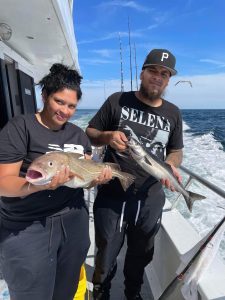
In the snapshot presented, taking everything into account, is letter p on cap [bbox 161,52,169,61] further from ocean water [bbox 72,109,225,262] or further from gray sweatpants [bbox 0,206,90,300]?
gray sweatpants [bbox 0,206,90,300]

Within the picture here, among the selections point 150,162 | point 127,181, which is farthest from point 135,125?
A: point 127,181

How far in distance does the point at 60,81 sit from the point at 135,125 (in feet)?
3.11

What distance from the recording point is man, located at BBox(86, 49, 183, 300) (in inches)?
110

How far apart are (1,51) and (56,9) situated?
1892mm

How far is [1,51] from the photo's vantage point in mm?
4941

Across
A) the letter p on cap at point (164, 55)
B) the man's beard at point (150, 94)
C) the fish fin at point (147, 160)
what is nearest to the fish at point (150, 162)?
the fish fin at point (147, 160)

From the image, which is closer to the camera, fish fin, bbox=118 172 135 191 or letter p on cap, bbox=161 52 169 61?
fish fin, bbox=118 172 135 191

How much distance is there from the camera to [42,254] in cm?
200

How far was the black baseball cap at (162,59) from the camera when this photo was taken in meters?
2.75

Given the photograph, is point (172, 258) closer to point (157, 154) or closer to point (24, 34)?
point (157, 154)

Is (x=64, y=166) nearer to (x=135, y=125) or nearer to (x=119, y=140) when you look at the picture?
(x=119, y=140)

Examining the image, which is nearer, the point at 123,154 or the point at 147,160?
the point at 147,160

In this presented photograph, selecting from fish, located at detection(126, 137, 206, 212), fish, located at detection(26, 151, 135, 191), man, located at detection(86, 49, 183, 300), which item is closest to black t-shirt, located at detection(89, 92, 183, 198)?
man, located at detection(86, 49, 183, 300)

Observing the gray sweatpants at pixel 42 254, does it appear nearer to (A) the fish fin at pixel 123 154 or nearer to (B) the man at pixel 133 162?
(B) the man at pixel 133 162
